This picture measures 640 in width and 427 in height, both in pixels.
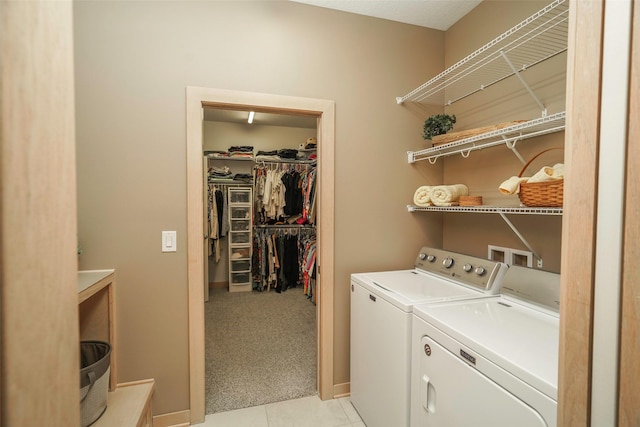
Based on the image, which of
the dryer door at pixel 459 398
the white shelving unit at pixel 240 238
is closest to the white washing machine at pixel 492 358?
the dryer door at pixel 459 398

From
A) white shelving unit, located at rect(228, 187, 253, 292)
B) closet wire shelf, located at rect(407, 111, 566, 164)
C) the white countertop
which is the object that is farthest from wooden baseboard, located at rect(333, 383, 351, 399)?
white shelving unit, located at rect(228, 187, 253, 292)

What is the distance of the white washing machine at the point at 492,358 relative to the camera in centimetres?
86

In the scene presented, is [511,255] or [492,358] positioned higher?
[511,255]

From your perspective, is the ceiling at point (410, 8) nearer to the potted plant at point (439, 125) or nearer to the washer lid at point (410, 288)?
the potted plant at point (439, 125)

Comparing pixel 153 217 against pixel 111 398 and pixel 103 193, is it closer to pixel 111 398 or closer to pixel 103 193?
pixel 103 193

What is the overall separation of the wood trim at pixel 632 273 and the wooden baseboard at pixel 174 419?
6.90 ft

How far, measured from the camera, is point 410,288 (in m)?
1.67

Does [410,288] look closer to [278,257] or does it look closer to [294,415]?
[294,415]

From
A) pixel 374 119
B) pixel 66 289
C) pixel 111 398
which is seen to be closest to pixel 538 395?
pixel 66 289

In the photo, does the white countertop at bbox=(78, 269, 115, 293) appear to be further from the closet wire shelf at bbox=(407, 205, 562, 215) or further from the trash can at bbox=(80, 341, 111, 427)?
the closet wire shelf at bbox=(407, 205, 562, 215)

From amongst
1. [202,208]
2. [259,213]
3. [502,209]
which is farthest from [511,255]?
[259,213]

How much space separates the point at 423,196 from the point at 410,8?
50.8 inches

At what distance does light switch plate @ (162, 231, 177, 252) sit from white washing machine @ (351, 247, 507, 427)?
1.15m

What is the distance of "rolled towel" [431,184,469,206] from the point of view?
1847 mm
